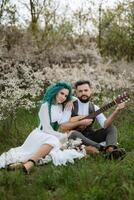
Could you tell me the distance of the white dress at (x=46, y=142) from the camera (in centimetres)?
745

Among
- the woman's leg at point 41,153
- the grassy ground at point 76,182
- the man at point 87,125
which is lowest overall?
the grassy ground at point 76,182

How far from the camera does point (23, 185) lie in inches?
257

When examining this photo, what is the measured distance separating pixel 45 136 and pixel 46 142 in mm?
145

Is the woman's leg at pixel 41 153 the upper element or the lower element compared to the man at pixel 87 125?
lower

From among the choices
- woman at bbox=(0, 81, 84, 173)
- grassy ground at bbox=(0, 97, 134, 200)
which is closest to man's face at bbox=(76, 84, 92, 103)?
woman at bbox=(0, 81, 84, 173)

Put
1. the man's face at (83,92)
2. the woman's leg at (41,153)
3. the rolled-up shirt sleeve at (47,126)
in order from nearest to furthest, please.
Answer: the woman's leg at (41,153) → the rolled-up shirt sleeve at (47,126) → the man's face at (83,92)

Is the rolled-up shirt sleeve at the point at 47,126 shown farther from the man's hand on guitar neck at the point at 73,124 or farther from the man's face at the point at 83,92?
the man's face at the point at 83,92

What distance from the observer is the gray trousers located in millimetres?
7969

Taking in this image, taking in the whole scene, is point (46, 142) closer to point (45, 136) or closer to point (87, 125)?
point (45, 136)

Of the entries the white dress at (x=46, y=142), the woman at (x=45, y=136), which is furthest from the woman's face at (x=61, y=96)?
the white dress at (x=46, y=142)

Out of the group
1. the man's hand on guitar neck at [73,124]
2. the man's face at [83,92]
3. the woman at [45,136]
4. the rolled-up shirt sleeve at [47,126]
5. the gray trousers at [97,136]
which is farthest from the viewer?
the man's face at [83,92]

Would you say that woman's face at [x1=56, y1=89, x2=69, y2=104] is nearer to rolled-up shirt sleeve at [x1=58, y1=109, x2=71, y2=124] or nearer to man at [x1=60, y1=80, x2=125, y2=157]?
rolled-up shirt sleeve at [x1=58, y1=109, x2=71, y2=124]

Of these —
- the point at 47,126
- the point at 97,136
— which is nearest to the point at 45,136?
the point at 47,126

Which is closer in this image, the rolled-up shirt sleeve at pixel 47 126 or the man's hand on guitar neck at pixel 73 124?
the rolled-up shirt sleeve at pixel 47 126
